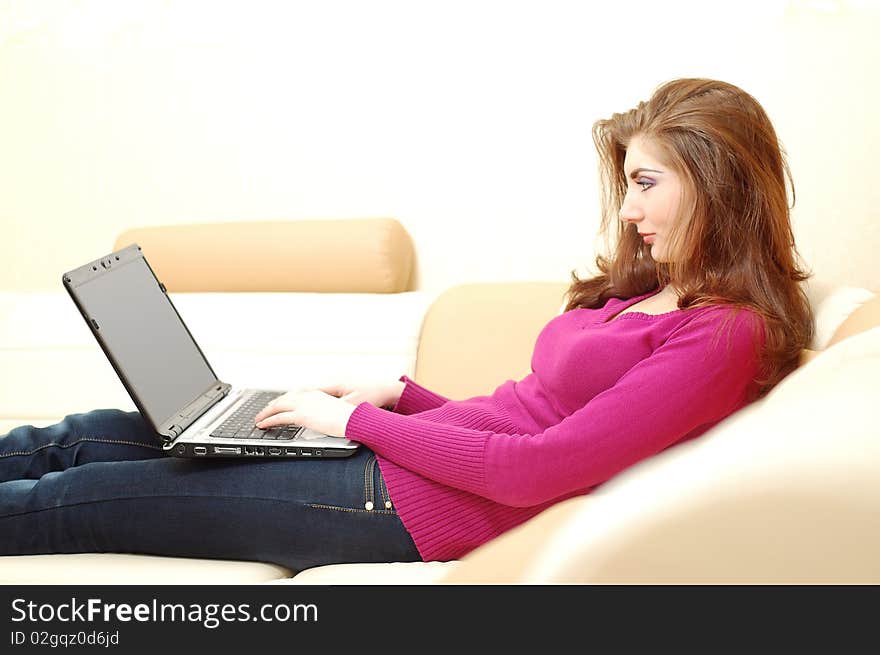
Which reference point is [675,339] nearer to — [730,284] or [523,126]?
[730,284]

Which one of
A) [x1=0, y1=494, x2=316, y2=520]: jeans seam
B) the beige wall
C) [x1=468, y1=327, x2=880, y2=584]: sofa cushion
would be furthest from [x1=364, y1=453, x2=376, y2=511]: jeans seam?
the beige wall

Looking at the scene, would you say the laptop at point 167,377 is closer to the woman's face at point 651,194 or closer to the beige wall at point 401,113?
the woman's face at point 651,194

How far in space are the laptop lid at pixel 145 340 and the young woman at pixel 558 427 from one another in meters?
0.11

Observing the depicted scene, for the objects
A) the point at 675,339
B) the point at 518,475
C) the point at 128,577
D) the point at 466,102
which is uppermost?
the point at 466,102

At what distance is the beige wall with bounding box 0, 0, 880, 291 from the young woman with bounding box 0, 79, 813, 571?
73cm

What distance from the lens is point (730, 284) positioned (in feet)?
4.04

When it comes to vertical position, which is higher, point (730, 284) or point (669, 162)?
point (669, 162)

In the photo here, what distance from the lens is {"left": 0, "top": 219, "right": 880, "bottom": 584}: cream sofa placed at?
32 cm

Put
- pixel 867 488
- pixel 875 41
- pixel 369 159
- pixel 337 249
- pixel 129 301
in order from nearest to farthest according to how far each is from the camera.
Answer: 1. pixel 867 488
2. pixel 129 301
3. pixel 875 41
4. pixel 337 249
5. pixel 369 159

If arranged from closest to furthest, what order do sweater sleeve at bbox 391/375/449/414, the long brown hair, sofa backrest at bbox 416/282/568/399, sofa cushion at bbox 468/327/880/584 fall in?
sofa cushion at bbox 468/327/880/584, the long brown hair, sweater sleeve at bbox 391/375/449/414, sofa backrest at bbox 416/282/568/399

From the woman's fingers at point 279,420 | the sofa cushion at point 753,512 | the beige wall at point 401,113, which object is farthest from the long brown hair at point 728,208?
the sofa cushion at point 753,512

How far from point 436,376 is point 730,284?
757 mm

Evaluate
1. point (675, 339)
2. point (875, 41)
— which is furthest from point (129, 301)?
point (875, 41)

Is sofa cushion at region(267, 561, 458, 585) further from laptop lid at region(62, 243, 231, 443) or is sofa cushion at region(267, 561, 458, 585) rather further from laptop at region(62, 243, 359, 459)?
laptop lid at region(62, 243, 231, 443)
